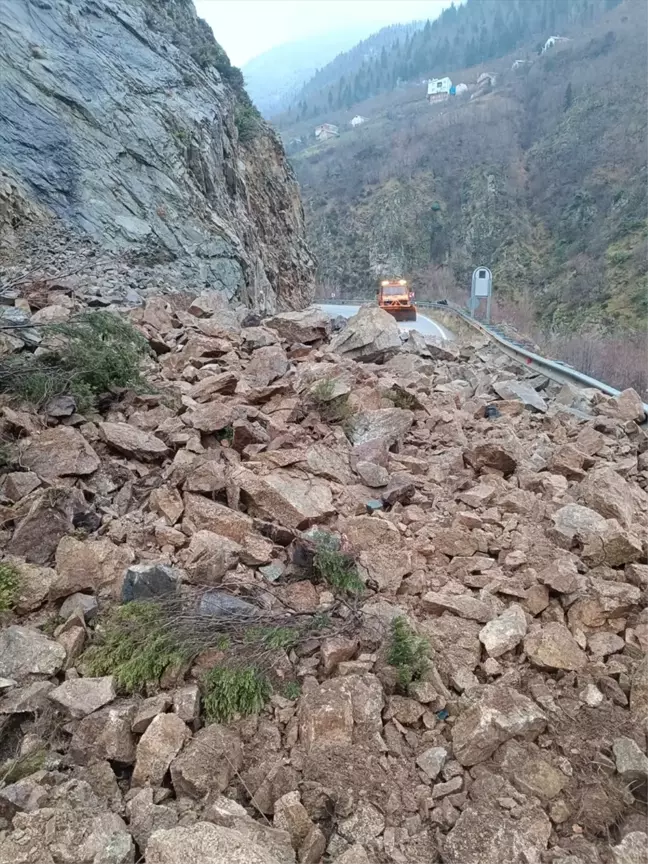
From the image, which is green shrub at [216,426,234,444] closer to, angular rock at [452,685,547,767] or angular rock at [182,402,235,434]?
angular rock at [182,402,235,434]

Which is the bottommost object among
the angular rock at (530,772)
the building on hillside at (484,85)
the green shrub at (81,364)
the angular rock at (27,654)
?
the angular rock at (530,772)

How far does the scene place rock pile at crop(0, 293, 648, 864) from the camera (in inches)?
84.7

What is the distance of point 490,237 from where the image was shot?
57.5 meters

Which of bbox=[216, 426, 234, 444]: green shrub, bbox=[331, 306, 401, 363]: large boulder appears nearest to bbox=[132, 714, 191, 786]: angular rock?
bbox=[216, 426, 234, 444]: green shrub

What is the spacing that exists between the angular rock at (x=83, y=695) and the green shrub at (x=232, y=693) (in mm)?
446

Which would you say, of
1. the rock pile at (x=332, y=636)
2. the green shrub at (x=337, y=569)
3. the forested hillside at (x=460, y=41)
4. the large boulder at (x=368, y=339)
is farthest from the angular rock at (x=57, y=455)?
the forested hillside at (x=460, y=41)

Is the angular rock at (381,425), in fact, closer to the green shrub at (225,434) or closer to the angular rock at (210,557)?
the green shrub at (225,434)

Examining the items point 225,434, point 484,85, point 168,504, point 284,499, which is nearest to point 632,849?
point 284,499

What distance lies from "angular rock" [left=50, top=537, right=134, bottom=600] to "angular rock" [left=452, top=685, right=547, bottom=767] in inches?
79.3

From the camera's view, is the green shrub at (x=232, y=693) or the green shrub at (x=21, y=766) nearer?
the green shrub at (x=21, y=766)

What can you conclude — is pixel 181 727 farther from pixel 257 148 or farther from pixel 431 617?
pixel 257 148

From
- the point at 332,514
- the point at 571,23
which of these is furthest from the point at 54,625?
the point at 571,23

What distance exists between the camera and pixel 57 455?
14.0 feet

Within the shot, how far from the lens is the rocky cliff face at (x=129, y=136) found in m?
12.7
